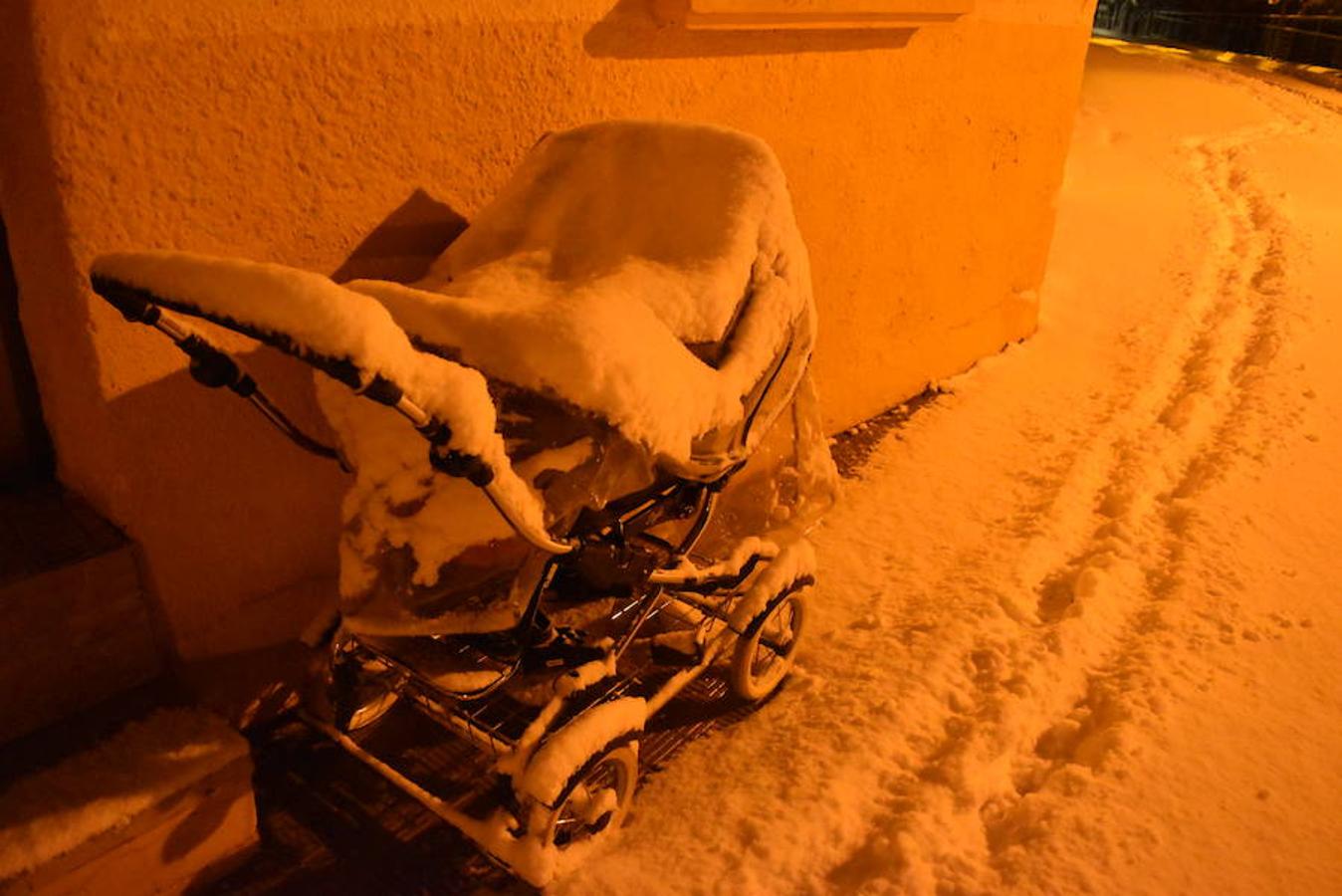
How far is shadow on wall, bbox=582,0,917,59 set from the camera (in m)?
3.25

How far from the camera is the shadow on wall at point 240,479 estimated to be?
2.52 meters

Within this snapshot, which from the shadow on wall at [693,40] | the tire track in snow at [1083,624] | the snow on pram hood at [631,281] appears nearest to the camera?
the snow on pram hood at [631,281]

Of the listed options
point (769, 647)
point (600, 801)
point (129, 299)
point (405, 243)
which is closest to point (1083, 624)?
point (769, 647)

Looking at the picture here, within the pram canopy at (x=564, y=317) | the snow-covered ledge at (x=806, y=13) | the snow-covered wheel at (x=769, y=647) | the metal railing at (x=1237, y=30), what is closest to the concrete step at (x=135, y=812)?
the pram canopy at (x=564, y=317)

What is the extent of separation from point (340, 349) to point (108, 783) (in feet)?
4.62

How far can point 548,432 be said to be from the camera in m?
2.18

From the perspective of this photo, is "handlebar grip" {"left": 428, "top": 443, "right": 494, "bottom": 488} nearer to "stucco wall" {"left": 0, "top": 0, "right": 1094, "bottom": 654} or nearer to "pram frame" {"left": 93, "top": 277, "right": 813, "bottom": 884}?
"pram frame" {"left": 93, "top": 277, "right": 813, "bottom": 884}

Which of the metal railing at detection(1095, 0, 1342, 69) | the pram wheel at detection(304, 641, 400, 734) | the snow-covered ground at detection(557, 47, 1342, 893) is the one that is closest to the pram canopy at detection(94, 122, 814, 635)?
the pram wheel at detection(304, 641, 400, 734)

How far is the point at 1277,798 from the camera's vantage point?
2734 millimetres

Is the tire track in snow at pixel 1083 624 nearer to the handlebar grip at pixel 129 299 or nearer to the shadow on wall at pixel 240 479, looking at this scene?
the shadow on wall at pixel 240 479

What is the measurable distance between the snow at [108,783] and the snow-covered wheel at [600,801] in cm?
82

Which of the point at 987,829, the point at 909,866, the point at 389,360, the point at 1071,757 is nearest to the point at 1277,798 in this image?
Answer: the point at 1071,757

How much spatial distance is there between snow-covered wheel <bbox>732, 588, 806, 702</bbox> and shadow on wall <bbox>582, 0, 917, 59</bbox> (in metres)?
1.89

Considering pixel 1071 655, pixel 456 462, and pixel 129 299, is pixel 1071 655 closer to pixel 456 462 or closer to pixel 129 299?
pixel 456 462
